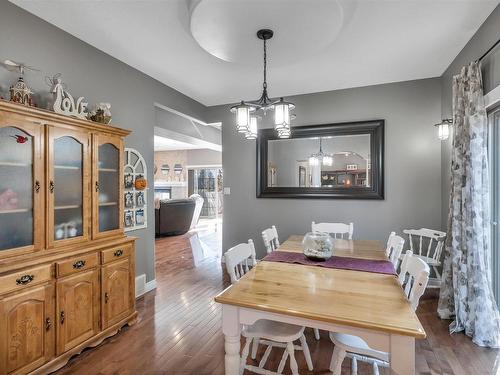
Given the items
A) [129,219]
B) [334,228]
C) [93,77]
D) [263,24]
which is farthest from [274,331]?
[93,77]

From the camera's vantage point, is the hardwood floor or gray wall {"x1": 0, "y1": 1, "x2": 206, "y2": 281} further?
gray wall {"x1": 0, "y1": 1, "x2": 206, "y2": 281}

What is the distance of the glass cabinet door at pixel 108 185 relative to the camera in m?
2.38

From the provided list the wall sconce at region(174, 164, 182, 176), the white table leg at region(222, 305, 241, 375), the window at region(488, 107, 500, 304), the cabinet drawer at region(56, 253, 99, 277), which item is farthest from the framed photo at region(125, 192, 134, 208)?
the wall sconce at region(174, 164, 182, 176)

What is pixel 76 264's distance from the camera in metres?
2.10

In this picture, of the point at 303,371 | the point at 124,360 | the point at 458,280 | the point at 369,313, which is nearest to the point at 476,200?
the point at 458,280

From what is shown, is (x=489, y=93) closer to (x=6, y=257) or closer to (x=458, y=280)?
(x=458, y=280)

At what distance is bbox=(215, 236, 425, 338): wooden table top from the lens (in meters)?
1.24

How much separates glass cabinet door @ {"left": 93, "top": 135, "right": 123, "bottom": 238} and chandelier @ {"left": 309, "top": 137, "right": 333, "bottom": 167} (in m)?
2.59

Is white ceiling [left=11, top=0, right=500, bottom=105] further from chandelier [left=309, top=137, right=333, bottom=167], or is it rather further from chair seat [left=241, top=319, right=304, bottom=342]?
chair seat [left=241, top=319, right=304, bottom=342]

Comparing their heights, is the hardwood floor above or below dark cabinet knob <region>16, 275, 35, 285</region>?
below

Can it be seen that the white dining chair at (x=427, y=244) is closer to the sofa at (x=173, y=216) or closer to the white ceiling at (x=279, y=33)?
the white ceiling at (x=279, y=33)

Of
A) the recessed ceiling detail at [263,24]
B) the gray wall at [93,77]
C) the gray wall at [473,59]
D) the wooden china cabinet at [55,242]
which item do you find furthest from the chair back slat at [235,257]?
the gray wall at [473,59]

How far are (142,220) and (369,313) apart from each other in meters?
2.79

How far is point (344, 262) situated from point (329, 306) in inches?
31.8
